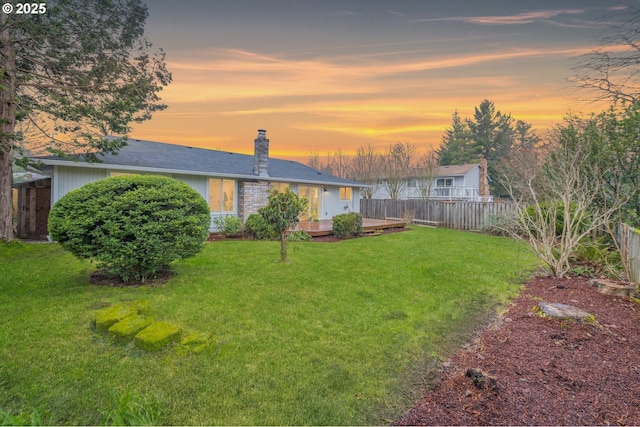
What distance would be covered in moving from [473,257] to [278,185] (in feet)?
30.5

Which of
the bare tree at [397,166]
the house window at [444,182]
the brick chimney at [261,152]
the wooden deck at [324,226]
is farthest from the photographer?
the house window at [444,182]

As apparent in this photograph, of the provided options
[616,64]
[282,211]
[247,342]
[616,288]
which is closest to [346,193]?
[282,211]

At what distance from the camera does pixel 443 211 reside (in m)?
18.0

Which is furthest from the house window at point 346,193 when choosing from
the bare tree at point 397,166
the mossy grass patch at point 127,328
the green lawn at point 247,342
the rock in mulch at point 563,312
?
the mossy grass patch at point 127,328

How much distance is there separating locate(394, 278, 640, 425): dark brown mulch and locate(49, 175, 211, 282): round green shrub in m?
4.43

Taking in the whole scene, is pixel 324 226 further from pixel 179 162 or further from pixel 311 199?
pixel 179 162

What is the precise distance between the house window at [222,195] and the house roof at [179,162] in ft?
1.73

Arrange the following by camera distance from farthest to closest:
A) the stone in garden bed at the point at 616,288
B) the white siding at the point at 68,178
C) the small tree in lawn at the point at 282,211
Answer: the white siding at the point at 68,178 < the small tree in lawn at the point at 282,211 < the stone in garden bed at the point at 616,288

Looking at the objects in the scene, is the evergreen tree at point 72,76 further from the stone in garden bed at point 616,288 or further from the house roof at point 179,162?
the stone in garden bed at point 616,288

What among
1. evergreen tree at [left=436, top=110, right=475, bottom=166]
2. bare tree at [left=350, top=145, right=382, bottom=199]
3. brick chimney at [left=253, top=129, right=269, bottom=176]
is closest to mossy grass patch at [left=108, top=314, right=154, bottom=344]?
brick chimney at [left=253, top=129, right=269, bottom=176]

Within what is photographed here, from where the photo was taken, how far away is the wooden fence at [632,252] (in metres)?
5.19

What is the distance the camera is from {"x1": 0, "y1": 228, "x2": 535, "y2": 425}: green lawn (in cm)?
245

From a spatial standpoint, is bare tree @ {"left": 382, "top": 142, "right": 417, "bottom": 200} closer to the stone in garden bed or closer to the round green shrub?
the stone in garden bed

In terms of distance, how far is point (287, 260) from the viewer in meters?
7.72
